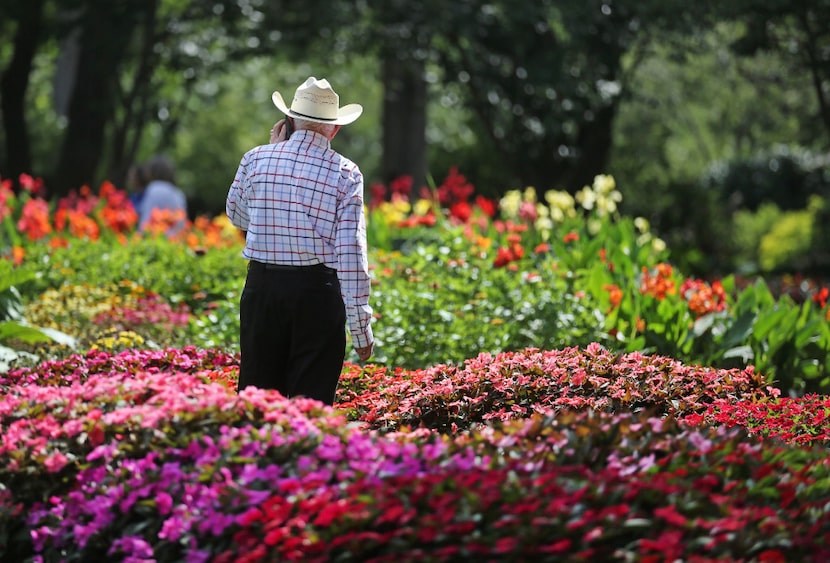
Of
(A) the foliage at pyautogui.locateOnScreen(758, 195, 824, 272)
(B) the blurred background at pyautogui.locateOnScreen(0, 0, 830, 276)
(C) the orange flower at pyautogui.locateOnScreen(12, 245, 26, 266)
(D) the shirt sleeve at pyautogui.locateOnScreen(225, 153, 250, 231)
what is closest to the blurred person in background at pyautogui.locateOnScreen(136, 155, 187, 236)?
(C) the orange flower at pyautogui.locateOnScreen(12, 245, 26, 266)

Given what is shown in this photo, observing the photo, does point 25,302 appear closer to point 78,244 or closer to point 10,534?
point 78,244

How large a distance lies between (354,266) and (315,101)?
27.7 inches

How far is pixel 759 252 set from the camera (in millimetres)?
25859

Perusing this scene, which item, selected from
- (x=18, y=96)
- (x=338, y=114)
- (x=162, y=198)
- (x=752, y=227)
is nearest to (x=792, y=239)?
(x=752, y=227)

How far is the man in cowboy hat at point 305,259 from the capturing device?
4809mm

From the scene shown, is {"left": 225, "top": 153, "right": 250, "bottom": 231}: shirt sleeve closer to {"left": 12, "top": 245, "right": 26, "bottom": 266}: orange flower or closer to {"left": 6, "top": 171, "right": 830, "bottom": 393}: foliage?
{"left": 6, "top": 171, "right": 830, "bottom": 393}: foliage

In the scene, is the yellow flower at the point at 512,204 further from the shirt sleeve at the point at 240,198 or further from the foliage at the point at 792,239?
the foliage at the point at 792,239

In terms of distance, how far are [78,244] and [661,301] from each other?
17.4ft

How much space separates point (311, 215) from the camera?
191 inches

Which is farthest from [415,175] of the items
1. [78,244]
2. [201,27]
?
[78,244]

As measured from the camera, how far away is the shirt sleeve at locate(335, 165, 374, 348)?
4762 mm

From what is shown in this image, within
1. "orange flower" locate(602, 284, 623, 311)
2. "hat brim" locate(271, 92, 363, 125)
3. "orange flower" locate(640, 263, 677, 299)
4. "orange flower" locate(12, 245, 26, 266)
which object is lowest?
"orange flower" locate(12, 245, 26, 266)

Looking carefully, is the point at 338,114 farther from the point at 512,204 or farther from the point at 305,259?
the point at 512,204

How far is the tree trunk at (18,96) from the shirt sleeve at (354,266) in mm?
14706
